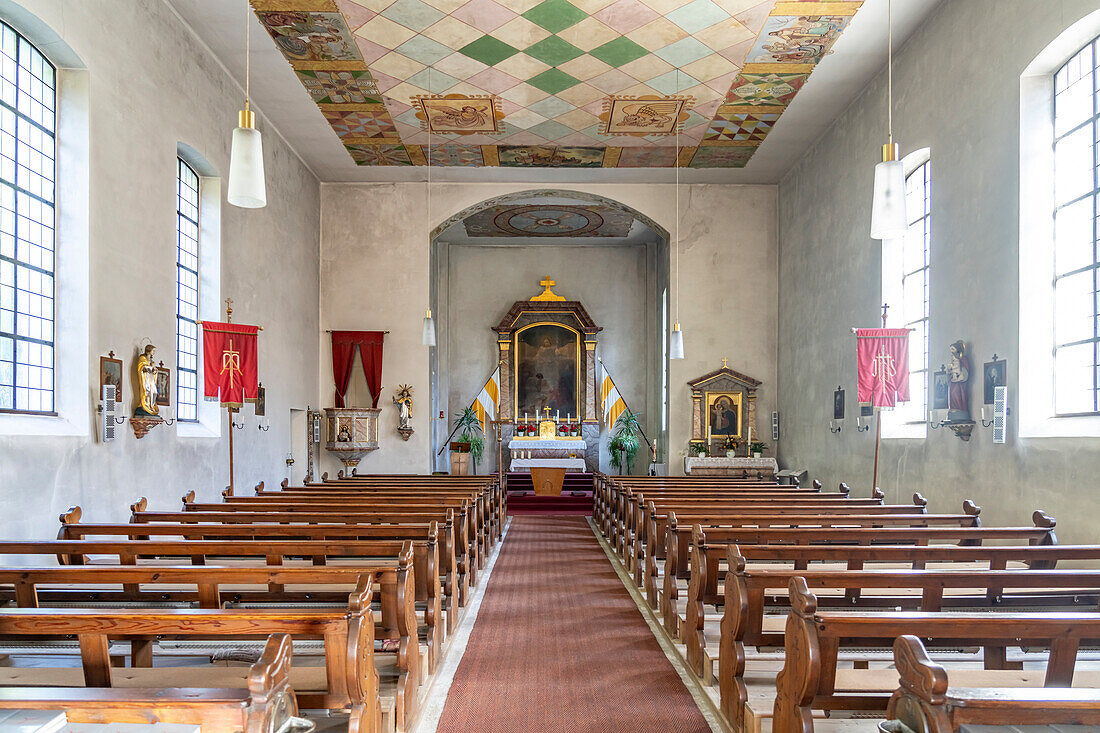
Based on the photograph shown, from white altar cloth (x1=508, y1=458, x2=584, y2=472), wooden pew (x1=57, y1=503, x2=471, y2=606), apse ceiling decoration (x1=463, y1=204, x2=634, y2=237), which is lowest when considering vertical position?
white altar cloth (x1=508, y1=458, x2=584, y2=472)

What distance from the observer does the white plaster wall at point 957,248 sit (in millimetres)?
6668

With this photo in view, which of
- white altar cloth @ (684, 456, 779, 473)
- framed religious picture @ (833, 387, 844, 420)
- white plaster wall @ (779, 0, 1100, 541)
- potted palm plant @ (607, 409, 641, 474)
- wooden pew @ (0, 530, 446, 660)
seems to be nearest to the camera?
wooden pew @ (0, 530, 446, 660)

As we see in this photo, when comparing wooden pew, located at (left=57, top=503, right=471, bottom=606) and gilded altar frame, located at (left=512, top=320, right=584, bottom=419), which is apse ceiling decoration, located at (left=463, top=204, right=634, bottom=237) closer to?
gilded altar frame, located at (left=512, top=320, right=584, bottom=419)

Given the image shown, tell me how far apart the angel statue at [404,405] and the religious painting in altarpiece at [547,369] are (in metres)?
4.94

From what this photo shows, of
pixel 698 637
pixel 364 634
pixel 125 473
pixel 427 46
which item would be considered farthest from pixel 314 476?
pixel 364 634

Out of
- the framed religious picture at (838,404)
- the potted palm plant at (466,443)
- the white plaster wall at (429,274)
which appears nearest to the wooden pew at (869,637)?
the framed religious picture at (838,404)

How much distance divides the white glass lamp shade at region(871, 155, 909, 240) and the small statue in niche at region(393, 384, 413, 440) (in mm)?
10620

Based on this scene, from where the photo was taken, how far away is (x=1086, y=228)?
660cm

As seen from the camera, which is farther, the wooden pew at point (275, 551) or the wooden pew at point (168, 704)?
the wooden pew at point (275, 551)

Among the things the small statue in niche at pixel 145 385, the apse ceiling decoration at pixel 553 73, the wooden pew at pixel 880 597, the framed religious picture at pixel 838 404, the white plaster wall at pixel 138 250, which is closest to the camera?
the wooden pew at pixel 880 597

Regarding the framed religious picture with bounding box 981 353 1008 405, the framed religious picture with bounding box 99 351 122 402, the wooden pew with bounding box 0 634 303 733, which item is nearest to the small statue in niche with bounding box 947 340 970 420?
the framed religious picture with bounding box 981 353 1008 405

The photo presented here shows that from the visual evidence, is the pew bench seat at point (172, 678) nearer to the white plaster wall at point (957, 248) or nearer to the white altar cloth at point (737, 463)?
the white plaster wall at point (957, 248)

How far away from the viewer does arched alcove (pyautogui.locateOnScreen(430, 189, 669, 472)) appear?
19047 millimetres

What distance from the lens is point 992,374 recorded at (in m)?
7.29
